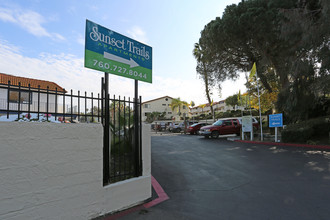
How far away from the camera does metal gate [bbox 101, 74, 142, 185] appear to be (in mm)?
3770

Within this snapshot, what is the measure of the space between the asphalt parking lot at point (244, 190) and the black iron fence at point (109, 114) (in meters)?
0.97

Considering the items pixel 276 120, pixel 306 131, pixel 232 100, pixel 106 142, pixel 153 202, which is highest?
pixel 232 100

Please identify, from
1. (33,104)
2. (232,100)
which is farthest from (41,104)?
(232,100)

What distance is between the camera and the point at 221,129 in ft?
55.6

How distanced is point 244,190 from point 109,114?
11.7 ft

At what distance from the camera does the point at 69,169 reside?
303 centimetres

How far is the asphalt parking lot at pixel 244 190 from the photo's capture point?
11.2 feet

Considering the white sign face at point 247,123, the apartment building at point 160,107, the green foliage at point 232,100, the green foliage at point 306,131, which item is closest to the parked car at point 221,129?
the white sign face at point 247,123

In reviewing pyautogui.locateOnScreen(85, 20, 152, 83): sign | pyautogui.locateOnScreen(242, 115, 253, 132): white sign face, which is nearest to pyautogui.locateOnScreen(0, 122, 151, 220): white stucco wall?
pyautogui.locateOnScreen(85, 20, 152, 83): sign

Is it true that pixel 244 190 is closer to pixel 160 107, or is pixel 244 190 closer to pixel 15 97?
pixel 15 97

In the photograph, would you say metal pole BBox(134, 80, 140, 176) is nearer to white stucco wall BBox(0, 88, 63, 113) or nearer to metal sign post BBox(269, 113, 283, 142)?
white stucco wall BBox(0, 88, 63, 113)

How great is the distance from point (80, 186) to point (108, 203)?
65 centimetres

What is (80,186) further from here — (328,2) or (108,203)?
(328,2)

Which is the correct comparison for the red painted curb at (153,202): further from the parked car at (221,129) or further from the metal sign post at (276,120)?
the parked car at (221,129)
